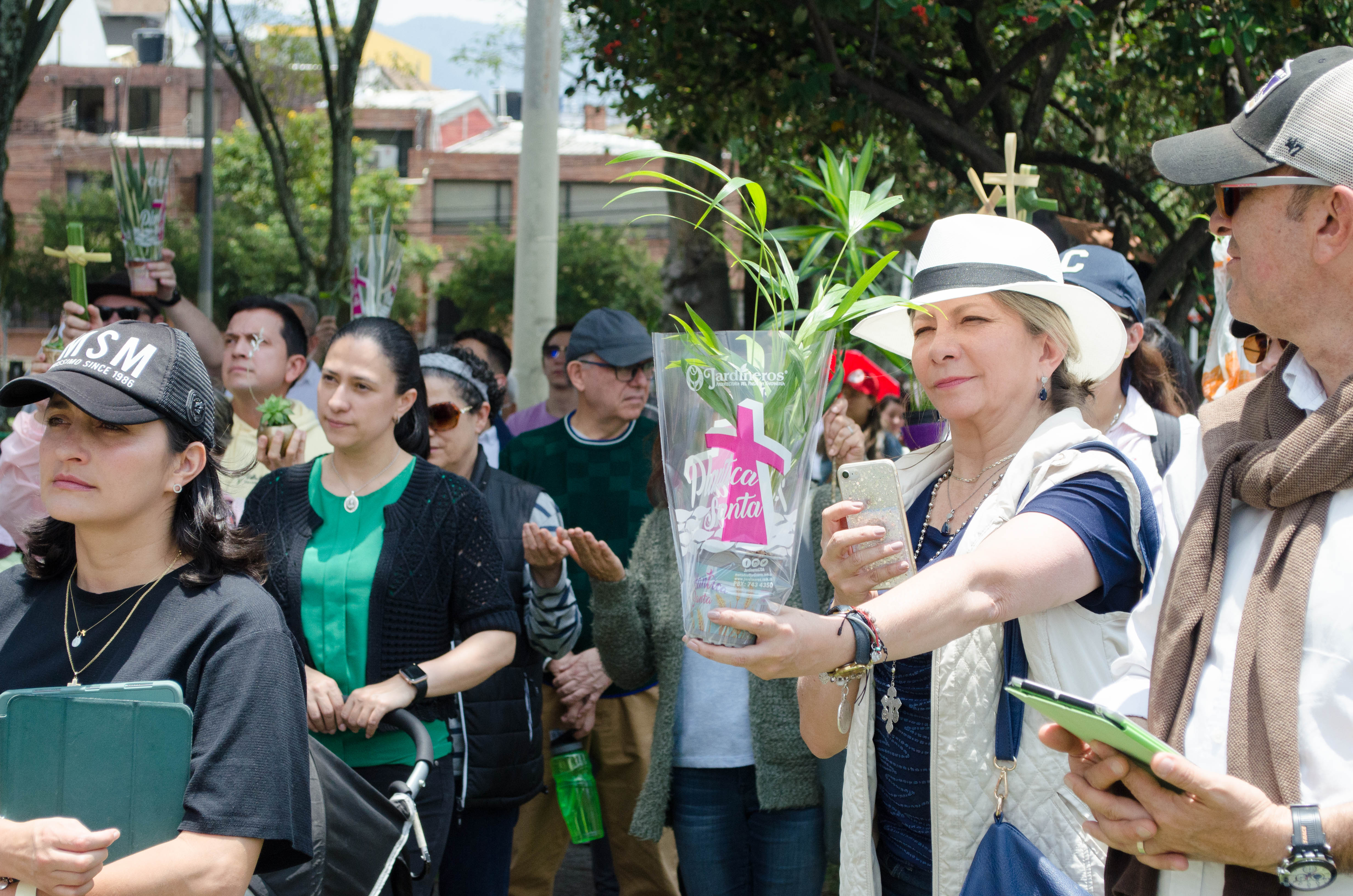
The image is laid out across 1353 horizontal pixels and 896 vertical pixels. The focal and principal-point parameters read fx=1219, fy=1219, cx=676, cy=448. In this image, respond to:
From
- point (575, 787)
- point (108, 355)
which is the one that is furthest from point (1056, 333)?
point (575, 787)

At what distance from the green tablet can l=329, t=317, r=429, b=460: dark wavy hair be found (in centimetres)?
242

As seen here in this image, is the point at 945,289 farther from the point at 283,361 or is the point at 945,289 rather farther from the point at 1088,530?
the point at 283,361

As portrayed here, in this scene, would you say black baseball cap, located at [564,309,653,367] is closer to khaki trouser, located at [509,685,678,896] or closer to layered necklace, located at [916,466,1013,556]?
khaki trouser, located at [509,685,678,896]

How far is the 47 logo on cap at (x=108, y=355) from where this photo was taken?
84.6 inches

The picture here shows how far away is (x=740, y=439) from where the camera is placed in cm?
182

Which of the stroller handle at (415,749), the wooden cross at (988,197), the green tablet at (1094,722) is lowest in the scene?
the stroller handle at (415,749)

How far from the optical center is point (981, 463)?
2.38 meters

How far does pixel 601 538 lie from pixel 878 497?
2708mm

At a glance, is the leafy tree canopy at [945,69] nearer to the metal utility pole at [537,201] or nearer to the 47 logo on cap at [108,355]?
the metal utility pole at [537,201]

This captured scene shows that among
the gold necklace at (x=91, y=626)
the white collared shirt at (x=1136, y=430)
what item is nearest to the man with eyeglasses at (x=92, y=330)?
the gold necklace at (x=91, y=626)

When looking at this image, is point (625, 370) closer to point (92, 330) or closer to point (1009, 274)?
point (92, 330)

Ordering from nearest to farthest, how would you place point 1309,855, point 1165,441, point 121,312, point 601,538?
point 1309,855 → point 1165,441 → point 601,538 → point 121,312

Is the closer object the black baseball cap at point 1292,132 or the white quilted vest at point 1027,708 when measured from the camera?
the black baseball cap at point 1292,132

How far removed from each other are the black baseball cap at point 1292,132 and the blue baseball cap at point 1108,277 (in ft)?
5.58
